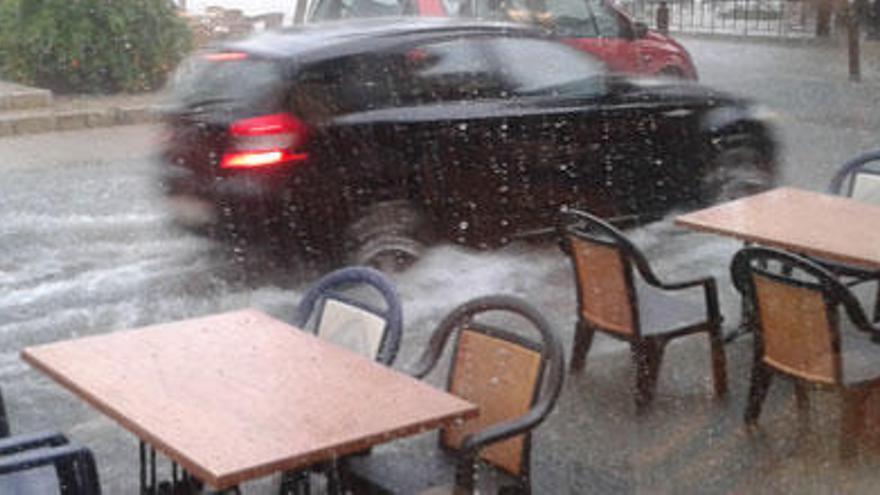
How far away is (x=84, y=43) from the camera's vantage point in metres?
16.0

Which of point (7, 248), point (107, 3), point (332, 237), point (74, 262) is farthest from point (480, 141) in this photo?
point (107, 3)

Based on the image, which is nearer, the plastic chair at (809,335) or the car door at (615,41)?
the plastic chair at (809,335)

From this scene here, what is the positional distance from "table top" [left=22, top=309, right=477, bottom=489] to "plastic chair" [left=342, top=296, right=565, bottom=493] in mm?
216

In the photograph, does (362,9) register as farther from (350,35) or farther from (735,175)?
(350,35)

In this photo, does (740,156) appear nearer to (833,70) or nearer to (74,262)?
(74,262)

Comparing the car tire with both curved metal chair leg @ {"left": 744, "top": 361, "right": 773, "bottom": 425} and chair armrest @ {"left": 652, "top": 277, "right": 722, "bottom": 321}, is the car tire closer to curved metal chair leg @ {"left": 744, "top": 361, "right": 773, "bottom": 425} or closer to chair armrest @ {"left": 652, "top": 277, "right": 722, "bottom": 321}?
chair armrest @ {"left": 652, "top": 277, "right": 722, "bottom": 321}

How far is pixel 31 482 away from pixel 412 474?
1.18 m

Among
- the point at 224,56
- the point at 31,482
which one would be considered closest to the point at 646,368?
the point at 31,482

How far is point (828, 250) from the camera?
5.84 metres

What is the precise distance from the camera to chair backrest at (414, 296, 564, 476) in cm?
395

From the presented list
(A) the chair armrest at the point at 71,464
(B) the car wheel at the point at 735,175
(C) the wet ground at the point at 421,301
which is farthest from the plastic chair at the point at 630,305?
(B) the car wheel at the point at 735,175

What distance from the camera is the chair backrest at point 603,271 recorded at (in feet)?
19.0

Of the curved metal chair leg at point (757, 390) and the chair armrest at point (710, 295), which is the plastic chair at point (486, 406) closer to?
the curved metal chair leg at point (757, 390)

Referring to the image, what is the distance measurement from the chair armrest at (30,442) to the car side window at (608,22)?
31.4ft
